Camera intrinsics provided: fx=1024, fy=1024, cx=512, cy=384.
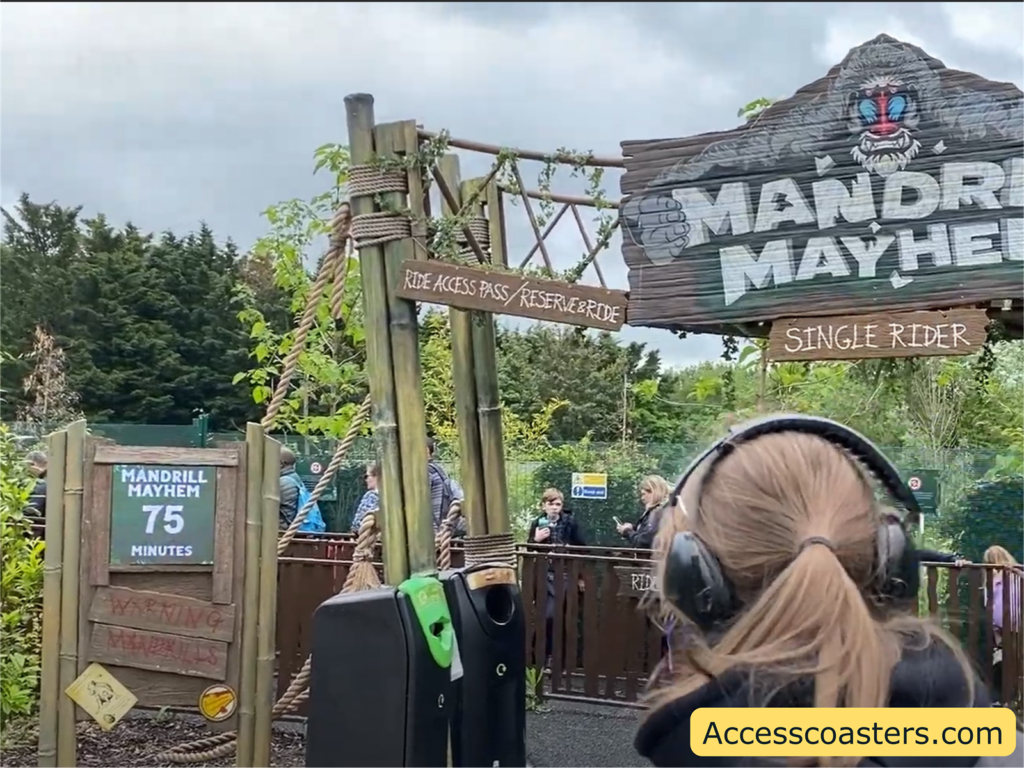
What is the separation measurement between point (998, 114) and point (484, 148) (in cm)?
198

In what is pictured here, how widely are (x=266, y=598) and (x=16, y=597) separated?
5.28ft

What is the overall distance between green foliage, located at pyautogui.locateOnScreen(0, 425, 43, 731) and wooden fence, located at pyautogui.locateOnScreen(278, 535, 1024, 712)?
149cm

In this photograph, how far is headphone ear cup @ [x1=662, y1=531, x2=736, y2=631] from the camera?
5.49 ft

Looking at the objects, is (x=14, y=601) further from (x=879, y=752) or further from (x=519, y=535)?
(x=519, y=535)

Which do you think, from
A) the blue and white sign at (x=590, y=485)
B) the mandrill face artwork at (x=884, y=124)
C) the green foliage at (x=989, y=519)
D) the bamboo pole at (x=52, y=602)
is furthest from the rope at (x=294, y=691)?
the green foliage at (x=989, y=519)

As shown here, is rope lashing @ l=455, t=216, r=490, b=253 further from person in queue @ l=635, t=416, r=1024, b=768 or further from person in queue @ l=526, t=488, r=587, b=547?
person in queue @ l=526, t=488, r=587, b=547

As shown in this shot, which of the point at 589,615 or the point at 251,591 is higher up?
the point at 251,591

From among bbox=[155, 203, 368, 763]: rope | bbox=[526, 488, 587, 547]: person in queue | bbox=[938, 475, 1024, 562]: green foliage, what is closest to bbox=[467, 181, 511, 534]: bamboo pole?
bbox=[155, 203, 368, 763]: rope

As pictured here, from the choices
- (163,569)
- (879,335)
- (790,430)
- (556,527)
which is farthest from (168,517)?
(556,527)

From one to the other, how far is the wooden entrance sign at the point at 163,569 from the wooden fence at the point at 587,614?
1.76 m

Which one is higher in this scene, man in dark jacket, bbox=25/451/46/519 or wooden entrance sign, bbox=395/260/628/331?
wooden entrance sign, bbox=395/260/628/331

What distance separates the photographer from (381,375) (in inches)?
165

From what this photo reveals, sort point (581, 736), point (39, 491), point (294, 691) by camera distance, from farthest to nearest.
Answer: point (39, 491) < point (581, 736) < point (294, 691)

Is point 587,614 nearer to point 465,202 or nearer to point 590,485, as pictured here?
point 465,202
